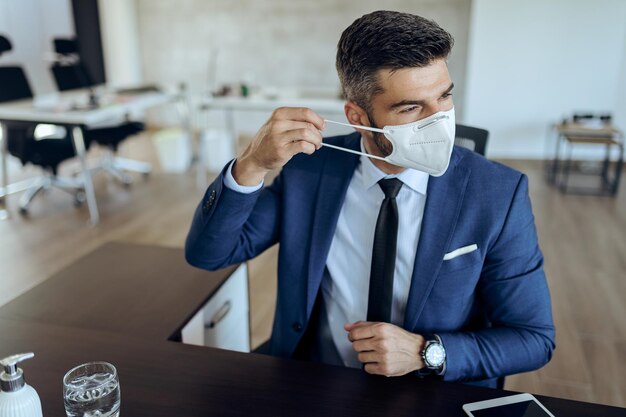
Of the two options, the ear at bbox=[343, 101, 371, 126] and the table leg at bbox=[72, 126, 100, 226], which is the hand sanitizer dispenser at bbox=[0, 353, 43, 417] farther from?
the table leg at bbox=[72, 126, 100, 226]

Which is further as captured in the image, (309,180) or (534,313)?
(309,180)

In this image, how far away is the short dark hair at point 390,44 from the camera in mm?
1029

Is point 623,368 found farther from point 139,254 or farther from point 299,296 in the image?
point 139,254

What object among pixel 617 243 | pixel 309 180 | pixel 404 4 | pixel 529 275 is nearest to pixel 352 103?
pixel 309 180

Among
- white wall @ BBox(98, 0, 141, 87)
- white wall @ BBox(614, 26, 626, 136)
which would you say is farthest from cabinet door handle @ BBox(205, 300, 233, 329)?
white wall @ BBox(98, 0, 141, 87)

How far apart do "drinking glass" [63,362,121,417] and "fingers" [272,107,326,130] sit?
534mm

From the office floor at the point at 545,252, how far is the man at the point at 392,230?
0.58 meters

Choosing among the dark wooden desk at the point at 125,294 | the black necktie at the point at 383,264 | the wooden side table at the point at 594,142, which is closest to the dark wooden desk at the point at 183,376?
the dark wooden desk at the point at 125,294

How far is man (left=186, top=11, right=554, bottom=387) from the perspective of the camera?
3.41ft

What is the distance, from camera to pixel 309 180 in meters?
1.28

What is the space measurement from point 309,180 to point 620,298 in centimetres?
237

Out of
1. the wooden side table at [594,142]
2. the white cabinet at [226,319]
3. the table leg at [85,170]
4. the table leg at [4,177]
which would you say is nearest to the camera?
the white cabinet at [226,319]

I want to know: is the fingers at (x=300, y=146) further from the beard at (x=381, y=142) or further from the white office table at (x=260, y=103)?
the white office table at (x=260, y=103)

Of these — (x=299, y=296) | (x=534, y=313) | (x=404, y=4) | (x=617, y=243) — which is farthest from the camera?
(x=404, y=4)
